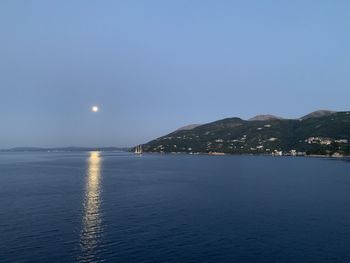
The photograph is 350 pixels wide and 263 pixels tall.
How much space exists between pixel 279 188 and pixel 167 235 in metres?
81.8

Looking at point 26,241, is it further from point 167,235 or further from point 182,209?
point 182,209

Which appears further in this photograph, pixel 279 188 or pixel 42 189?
pixel 279 188

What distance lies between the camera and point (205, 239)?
66.6 m

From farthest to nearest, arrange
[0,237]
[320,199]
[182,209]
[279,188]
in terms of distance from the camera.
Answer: [279,188], [320,199], [182,209], [0,237]

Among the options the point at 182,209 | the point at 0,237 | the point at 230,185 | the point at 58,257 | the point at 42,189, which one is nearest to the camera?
the point at 58,257

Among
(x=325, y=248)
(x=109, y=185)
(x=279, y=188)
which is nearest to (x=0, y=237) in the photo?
(x=325, y=248)

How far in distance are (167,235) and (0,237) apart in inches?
1272

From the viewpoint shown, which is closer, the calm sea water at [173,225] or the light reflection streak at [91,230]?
the light reflection streak at [91,230]

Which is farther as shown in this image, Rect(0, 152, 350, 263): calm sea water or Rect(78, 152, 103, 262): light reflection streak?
Rect(0, 152, 350, 263): calm sea water

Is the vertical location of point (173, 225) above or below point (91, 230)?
below

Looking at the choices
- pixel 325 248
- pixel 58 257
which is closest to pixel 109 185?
pixel 58 257

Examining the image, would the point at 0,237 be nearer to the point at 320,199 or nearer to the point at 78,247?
the point at 78,247

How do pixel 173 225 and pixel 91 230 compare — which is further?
pixel 173 225

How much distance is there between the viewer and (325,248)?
203 feet
